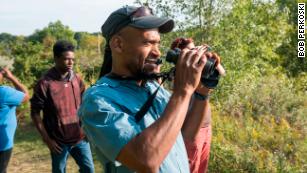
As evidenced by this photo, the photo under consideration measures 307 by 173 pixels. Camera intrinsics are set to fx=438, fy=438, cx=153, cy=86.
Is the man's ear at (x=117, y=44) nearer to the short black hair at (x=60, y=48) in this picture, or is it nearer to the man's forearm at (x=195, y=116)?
the man's forearm at (x=195, y=116)

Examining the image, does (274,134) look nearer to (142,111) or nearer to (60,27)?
(142,111)

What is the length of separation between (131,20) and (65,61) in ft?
9.25

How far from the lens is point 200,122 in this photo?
7.50 ft

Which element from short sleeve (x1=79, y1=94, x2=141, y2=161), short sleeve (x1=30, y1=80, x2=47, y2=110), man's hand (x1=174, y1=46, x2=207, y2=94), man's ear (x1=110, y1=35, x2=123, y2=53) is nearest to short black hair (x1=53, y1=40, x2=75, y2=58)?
short sleeve (x1=30, y1=80, x2=47, y2=110)

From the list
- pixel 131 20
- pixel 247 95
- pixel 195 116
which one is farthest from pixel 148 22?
pixel 247 95

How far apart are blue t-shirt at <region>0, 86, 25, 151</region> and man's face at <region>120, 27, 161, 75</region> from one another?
2.91 metres

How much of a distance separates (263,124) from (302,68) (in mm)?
12264

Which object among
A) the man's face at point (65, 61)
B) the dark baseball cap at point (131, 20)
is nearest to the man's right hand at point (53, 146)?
the man's face at point (65, 61)

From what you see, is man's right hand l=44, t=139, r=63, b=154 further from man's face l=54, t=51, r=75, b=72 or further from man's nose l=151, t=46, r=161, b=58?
man's nose l=151, t=46, r=161, b=58

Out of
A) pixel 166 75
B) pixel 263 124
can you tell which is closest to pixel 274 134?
pixel 263 124

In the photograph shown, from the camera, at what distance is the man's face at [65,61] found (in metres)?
4.50

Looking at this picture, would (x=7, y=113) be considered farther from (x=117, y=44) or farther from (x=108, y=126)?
(x=108, y=126)

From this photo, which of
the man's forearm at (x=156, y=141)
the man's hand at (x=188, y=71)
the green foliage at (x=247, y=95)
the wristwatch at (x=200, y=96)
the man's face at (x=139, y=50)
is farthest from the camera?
the green foliage at (x=247, y=95)

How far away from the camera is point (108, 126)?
1.67 meters
